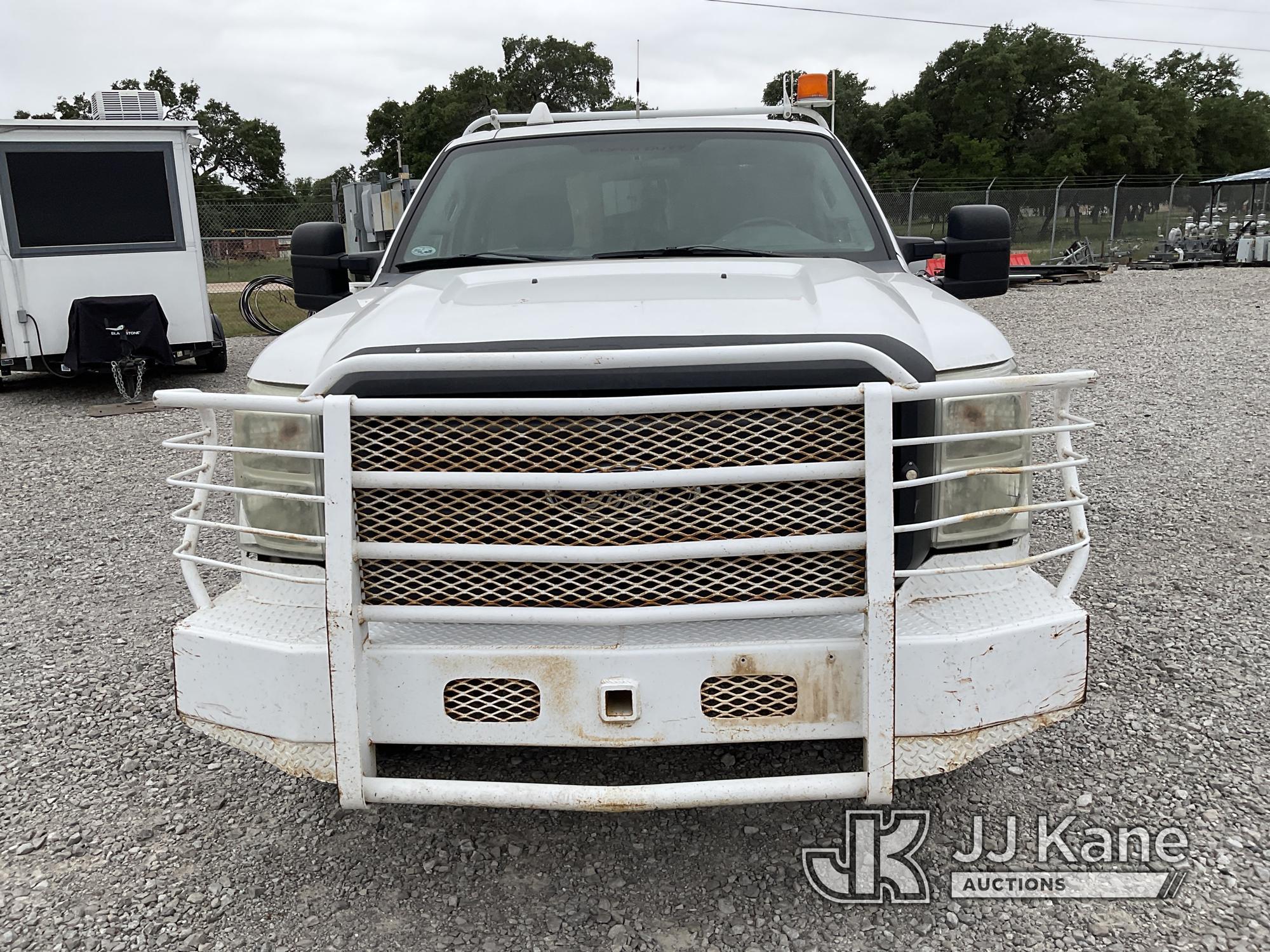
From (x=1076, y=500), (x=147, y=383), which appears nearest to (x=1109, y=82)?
(x=147, y=383)

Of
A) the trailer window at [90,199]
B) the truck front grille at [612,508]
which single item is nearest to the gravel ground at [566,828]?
the truck front grille at [612,508]

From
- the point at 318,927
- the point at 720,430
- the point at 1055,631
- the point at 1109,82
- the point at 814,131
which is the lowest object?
the point at 318,927

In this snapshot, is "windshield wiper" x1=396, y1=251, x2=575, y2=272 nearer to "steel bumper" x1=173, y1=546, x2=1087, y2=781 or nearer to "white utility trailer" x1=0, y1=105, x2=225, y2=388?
"steel bumper" x1=173, y1=546, x2=1087, y2=781

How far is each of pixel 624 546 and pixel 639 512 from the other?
91 millimetres

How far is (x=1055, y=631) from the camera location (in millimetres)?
2490

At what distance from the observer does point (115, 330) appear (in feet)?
34.8

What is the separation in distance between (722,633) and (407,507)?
78 centimetres

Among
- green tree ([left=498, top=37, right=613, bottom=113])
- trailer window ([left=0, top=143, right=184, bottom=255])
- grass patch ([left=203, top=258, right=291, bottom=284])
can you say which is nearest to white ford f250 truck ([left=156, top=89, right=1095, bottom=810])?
trailer window ([left=0, top=143, right=184, bottom=255])

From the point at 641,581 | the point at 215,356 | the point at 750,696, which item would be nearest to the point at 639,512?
the point at 641,581

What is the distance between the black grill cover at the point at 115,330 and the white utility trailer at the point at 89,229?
32mm

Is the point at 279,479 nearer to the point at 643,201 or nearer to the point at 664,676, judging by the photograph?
the point at 664,676

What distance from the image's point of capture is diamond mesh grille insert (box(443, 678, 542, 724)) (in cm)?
243

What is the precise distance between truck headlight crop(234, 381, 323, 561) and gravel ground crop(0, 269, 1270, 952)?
3.10ft

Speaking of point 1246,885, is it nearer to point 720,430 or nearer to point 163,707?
point 720,430
